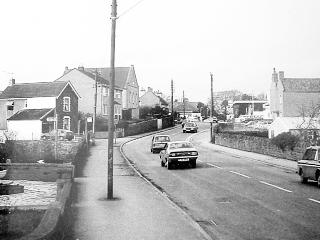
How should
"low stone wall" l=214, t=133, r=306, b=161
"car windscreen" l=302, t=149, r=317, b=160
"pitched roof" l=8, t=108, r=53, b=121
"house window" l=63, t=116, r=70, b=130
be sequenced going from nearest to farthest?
"car windscreen" l=302, t=149, r=317, b=160 → "low stone wall" l=214, t=133, r=306, b=161 → "pitched roof" l=8, t=108, r=53, b=121 → "house window" l=63, t=116, r=70, b=130

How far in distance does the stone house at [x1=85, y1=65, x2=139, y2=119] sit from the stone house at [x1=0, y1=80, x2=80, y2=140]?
75.3 ft

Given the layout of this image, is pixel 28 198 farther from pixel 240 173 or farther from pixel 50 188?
pixel 240 173

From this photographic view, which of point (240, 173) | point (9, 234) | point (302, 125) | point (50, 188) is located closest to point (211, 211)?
point (9, 234)

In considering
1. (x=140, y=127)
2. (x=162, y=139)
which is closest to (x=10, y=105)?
(x=140, y=127)

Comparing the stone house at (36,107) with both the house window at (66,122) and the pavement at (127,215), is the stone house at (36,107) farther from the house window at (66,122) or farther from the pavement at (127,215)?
the pavement at (127,215)

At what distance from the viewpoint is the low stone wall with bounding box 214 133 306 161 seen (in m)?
30.8

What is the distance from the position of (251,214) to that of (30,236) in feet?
22.5

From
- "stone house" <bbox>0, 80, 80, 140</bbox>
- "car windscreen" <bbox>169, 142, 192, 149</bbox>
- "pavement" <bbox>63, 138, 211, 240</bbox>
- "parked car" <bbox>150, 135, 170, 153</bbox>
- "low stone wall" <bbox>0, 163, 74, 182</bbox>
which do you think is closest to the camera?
"pavement" <bbox>63, 138, 211, 240</bbox>

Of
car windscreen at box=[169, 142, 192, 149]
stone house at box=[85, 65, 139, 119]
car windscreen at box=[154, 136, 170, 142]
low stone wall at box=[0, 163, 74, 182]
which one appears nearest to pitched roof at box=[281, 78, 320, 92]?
stone house at box=[85, 65, 139, 119]

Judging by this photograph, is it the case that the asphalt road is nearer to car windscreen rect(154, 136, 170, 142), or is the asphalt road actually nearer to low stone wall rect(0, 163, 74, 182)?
low stone wall rect(0, 163, 74, 182)

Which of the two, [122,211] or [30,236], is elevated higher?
[30,236]

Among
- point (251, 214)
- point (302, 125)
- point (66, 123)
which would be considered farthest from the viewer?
point (66, 123)

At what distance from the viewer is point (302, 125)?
3925 cm

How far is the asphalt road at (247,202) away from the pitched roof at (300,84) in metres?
52.1
